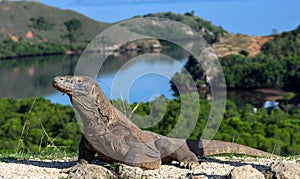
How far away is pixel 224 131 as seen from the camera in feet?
86.1

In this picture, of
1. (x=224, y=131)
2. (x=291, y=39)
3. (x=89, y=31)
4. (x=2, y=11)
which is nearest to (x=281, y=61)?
(x=291, y=39)

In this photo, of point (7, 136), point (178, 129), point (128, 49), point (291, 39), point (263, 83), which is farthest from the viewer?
point (128, 49)

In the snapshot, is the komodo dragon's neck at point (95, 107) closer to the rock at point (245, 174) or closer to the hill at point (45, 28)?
the rock at point (245, 174)

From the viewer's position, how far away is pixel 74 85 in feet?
19.3

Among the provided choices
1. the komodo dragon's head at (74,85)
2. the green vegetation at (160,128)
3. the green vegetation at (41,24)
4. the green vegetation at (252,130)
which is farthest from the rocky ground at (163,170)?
the green vegetation at (41,24)

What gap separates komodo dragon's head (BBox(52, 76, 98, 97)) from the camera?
19.0 feet

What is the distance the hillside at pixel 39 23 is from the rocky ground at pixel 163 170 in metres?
113

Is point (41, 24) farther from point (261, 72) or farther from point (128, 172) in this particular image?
point (128, 172)

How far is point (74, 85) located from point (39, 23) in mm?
127452

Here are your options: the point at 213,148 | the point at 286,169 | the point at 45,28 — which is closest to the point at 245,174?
the point at 286,169

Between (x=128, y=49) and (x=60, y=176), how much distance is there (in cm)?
9281

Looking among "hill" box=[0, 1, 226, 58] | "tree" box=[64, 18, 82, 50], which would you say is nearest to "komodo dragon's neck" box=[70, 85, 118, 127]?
"hill" box=[0, 1, 226, 58]

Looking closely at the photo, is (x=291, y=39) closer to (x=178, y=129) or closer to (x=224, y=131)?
(x=224, y=131)

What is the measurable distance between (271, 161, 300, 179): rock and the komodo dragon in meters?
1.34
